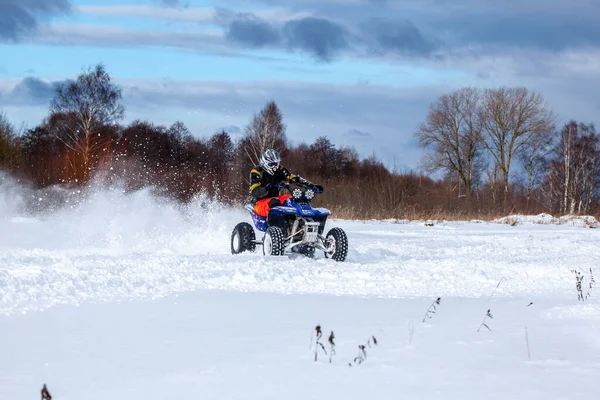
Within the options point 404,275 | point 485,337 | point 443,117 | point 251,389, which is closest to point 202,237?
point 404,275

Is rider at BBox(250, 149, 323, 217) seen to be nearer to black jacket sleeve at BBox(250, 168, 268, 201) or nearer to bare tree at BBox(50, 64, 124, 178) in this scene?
black jacket sleeve at BBox(250, 168, 268, 201)

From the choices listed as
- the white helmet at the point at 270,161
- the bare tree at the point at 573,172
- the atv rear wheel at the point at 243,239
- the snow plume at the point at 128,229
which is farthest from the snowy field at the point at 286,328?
the bare tree at the point at 573,172

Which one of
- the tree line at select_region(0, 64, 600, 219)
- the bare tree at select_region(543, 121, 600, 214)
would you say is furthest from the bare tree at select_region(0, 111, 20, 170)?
the bare tree at select_region(543, 121, 600, 214)

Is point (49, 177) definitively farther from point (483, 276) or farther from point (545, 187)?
point (545, 187)

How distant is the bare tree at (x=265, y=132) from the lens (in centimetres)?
6094

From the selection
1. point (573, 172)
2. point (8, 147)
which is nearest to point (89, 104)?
point (8, 147)

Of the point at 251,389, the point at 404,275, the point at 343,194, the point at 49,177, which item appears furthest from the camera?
the point at 49,177

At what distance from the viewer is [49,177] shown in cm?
3781

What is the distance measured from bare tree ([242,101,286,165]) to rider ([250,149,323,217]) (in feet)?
151

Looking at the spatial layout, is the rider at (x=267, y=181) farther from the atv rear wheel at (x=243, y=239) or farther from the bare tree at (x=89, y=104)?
the bare tree at (x=89, y=104)

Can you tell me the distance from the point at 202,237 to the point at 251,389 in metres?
11.8

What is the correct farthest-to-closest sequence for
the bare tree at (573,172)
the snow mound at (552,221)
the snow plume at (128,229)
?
the bare tree at (573,172) < the snow mound at (552,221) < the snow plume at (128,229)

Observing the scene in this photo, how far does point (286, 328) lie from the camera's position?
6.32m

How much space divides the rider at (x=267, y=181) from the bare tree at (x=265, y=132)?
46.1 m
